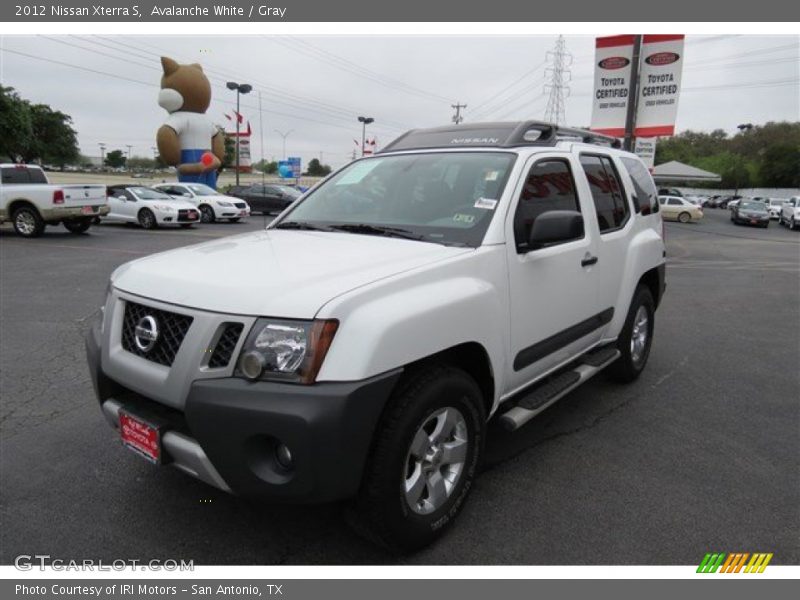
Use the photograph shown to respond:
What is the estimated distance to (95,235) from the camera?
16.2 meters

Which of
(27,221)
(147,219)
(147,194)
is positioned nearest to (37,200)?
(27,221)

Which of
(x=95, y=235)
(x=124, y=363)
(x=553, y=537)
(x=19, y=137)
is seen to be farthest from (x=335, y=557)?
(x=19, y=137)

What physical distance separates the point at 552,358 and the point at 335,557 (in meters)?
1.74

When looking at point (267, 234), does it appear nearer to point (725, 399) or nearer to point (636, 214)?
A: point (636, 214)

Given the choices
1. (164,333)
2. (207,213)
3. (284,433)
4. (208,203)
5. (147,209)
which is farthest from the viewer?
(207,213)

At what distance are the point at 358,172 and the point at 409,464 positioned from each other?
214cm

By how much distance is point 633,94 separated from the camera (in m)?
14.7

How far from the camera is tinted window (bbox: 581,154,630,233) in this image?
4.08 m

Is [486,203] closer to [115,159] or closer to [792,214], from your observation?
[792,214]

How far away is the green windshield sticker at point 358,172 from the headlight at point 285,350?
6.11 ft

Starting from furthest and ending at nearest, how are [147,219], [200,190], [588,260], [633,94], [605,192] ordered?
1. [200,190]
2. [147,219]
3. [633,94]
4. [605,192]
5. [588,260]

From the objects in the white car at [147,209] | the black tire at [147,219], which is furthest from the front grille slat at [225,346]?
the black tire at [147,219]

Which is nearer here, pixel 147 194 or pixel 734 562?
pixel 734 562

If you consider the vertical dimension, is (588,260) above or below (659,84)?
below
